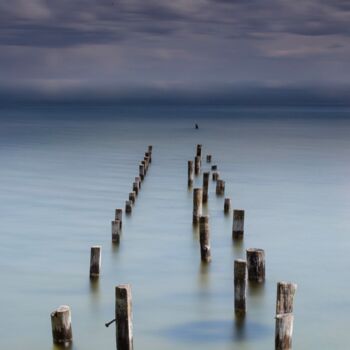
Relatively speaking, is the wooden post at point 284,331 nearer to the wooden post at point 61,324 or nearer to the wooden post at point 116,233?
the wooden post at point 61,324

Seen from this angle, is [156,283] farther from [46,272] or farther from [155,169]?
[155,169]

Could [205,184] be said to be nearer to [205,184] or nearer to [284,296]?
[205,184]

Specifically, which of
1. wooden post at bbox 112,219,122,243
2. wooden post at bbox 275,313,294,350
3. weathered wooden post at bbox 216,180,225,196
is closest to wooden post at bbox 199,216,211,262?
wooden post at bbox 112,219,122,243

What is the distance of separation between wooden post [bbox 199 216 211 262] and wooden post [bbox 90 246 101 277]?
10.1 feet

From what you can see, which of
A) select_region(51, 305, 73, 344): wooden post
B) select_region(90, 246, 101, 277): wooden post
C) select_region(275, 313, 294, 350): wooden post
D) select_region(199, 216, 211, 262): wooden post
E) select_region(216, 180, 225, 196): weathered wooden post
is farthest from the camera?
select_region(216, 180, 225, 196): weathered wooden post

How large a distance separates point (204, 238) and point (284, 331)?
25.2 ft

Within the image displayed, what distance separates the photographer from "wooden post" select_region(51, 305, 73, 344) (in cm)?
1224

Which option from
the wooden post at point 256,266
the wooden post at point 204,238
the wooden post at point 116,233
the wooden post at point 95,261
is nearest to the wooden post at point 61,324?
the wooden post at point 95,261

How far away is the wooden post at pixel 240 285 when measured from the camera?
13898 millimetres

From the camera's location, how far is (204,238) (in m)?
19.5

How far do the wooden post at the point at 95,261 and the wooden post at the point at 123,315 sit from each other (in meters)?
5.33

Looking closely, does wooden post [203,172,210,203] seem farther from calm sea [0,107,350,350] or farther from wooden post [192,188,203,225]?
wooden post [192,188,203,225]

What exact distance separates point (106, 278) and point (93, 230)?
6548mm

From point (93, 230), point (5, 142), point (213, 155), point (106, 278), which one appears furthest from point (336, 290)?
point (5, 142)
